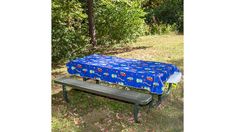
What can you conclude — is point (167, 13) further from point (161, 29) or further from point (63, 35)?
point (63, 35)

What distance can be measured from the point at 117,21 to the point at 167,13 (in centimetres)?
495

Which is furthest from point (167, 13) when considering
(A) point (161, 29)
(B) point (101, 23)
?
(B) point (101, 23)

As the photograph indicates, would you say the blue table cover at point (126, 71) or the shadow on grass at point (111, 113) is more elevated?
the blue table cover at point (126, 71)

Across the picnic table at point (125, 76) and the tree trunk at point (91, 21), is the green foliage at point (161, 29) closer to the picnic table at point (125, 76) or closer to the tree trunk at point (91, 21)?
the tree trunk at point (91, 21)

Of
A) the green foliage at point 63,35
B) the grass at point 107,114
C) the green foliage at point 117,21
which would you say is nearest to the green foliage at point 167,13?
the green foliage at point 117,21

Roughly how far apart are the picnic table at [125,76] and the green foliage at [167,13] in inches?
339

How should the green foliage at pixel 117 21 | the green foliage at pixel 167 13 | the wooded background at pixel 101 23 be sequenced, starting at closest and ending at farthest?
the wooded background at pixel 101 23
the green foliage at pixel 117 21
the green foliage at pixel 167 13

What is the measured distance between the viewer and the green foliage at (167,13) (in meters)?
13.4

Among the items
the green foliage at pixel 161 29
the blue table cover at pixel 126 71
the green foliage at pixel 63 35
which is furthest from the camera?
the green foliage at pixel 161 29

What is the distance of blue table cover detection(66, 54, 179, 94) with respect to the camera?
14.4ft

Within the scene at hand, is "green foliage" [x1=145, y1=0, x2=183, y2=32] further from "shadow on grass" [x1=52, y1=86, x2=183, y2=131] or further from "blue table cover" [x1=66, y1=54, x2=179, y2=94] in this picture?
"shadow on grass" [x1=52, y1=86, x2=183, y2=131]
